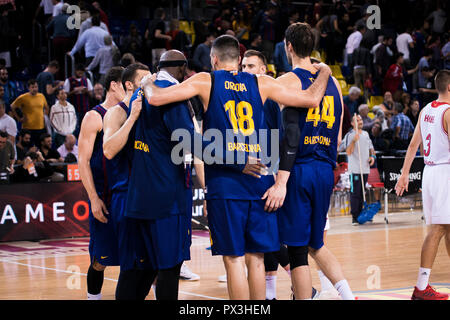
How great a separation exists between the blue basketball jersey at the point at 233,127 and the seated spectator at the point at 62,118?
33.6 feet

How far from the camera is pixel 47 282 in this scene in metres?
8.41

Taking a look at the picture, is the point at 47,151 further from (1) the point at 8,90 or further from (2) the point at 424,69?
(2) the point at 424,69

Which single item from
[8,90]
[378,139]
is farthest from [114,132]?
[378,139]

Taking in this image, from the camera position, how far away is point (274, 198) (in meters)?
5.10

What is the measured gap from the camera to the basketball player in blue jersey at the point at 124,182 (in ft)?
16.9

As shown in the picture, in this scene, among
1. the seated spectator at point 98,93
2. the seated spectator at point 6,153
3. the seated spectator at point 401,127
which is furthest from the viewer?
the seated spectator at point 401,127

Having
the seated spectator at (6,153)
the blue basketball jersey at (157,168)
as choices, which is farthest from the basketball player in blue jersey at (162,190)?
the seated spectator at (6,153)

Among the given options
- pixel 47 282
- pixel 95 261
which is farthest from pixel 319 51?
pixel 95 261

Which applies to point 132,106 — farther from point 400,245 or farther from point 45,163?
point 45,163

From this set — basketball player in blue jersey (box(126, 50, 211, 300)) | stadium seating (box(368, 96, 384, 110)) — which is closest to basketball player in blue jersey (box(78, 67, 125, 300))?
basketball player in blue jersey (box(126, 50, 211, 300))

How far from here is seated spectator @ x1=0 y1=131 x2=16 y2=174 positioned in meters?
12.6

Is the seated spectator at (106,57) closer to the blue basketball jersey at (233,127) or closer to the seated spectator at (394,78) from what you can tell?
the seated spectator at (394,78)

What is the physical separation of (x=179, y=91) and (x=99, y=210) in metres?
1.49
